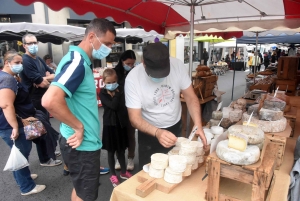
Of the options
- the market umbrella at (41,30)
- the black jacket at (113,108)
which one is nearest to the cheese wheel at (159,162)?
the black jacket at (113,108)

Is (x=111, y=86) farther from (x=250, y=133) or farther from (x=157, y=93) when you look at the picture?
(x=250, y=133)

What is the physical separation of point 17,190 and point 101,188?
3.61 feet

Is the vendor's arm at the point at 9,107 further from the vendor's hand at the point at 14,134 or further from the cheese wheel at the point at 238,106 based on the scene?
the cheese wheel at the point at 238,106

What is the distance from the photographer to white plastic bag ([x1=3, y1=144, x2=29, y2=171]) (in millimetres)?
2492

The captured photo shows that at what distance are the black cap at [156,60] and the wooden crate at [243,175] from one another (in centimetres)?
77

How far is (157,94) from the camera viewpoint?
1.93 m

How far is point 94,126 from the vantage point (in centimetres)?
178

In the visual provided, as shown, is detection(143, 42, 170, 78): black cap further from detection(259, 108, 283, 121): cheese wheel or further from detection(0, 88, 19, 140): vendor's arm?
detection(0, 88, 19, 140): vendor's arm

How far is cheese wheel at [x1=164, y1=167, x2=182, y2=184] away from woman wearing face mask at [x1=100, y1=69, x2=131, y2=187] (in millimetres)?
1510

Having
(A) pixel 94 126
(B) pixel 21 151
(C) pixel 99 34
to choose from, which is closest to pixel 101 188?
(B) pixel 21 151

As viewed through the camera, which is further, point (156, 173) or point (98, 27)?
point (98, 27)

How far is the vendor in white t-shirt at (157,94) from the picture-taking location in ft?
5.68

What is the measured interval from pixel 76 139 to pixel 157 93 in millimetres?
742

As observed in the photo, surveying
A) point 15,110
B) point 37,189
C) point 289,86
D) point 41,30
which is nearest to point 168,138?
point 15,110
